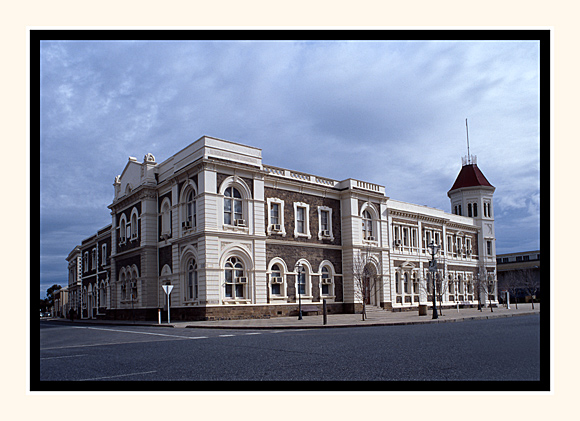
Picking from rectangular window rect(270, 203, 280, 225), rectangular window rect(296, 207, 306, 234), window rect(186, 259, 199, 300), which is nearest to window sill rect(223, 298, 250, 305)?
window rect(186, 259, 199, 300)

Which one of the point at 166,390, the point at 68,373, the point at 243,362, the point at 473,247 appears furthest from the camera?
the point at 473,247

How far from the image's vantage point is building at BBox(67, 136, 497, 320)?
98.0 feet

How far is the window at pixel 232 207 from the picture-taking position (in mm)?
30469

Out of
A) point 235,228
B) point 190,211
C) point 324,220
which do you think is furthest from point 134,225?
point 324,220

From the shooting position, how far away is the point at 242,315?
30062mm

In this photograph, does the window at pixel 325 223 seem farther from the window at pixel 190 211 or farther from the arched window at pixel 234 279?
the window at pixel 190 211

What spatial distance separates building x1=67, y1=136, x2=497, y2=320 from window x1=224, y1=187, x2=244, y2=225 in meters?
0.06

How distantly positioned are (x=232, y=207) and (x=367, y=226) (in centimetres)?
1266

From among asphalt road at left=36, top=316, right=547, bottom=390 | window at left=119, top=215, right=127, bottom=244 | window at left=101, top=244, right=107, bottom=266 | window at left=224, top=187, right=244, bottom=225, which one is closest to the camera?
asphalt road at left=36, top=316, right=547, bottom=390

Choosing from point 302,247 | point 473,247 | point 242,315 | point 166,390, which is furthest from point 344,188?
point 166,390

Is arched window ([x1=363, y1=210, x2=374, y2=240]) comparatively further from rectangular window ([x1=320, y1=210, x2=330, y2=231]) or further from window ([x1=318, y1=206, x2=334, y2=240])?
rectangular window ([x1=320, y1=210, x2=330, y2=231])

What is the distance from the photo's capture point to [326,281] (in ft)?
119

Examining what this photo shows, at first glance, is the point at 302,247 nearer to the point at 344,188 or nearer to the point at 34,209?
the point at 344,188

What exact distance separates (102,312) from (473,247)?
→ 34730 millimetres
